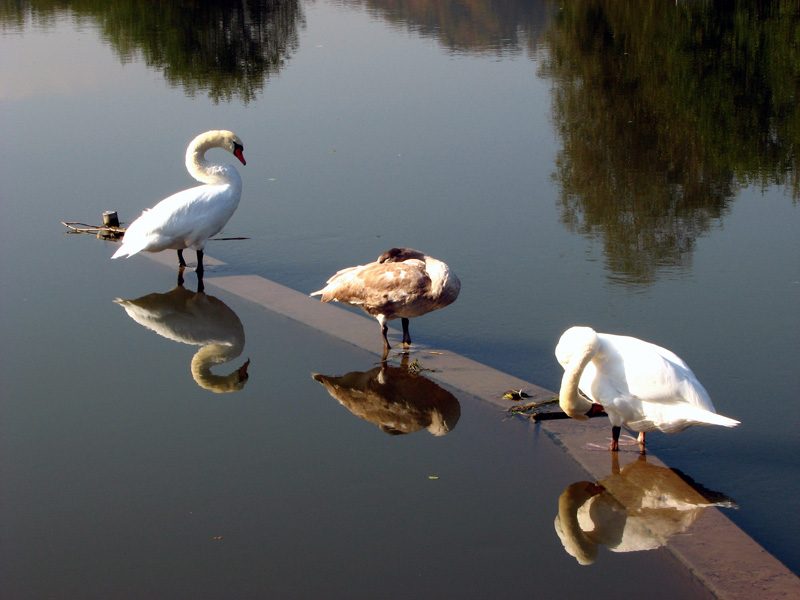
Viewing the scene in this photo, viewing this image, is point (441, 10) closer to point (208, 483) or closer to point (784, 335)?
point (784, 335)

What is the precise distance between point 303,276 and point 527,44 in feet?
49.9

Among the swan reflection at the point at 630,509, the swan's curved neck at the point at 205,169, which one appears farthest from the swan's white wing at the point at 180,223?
the swan reflection at the point at 630,509

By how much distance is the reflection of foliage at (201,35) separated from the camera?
61.8 ft

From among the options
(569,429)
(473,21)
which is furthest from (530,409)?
(473,21)

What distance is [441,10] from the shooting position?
28.2 metres

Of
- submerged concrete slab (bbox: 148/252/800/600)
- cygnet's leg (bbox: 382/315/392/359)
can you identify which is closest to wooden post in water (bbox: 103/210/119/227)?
submerged concrete slab (bbox: 148/252/800/600)

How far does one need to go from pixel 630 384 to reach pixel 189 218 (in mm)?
4565

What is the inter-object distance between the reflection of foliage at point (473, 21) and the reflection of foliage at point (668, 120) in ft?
4.76

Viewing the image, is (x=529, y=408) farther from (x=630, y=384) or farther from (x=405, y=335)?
(x=405, y=335)

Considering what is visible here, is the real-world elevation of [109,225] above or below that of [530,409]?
above

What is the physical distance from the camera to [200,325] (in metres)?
7.39

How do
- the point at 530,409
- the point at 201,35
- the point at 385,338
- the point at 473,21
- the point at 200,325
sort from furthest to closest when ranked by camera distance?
1. the point at 473,21
2. the point at 201,35
3. the point at 200,325
4. the point at 385,338
5. the point at 530,409

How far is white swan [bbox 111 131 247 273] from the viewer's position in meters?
8.17

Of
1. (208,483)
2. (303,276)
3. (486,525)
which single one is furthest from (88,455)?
(303,276)
